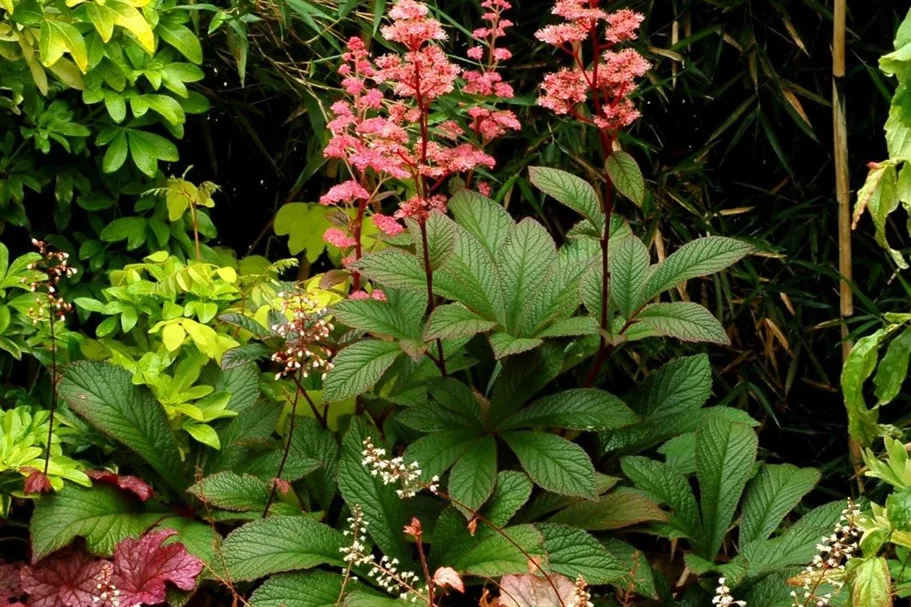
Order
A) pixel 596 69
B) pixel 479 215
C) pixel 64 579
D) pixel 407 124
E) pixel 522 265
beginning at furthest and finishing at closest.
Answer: pixel 407 124 < pixel 479 215 < pixel 522 265 < pixel 64 579 < pixel 596 69

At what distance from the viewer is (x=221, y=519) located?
2.20 meters

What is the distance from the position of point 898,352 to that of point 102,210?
168 centimetres

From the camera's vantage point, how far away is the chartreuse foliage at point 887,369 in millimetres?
1598

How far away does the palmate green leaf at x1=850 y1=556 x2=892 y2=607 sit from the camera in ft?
5.69

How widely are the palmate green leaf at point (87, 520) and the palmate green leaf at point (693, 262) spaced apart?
1.00m

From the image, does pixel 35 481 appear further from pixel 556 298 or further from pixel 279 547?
pixel 556 298

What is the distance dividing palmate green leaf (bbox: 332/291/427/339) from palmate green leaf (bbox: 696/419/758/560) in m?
0.57

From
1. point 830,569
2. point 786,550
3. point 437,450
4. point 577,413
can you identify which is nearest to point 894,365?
point 830,569

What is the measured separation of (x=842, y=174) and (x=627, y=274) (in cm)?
70

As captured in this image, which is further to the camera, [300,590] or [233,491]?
[233,491]

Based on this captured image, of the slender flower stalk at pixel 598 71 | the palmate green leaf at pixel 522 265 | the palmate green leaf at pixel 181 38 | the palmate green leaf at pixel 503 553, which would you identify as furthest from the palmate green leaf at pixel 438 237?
the palmate green leaf at pixel 181 38

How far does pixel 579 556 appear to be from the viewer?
206 centimetres

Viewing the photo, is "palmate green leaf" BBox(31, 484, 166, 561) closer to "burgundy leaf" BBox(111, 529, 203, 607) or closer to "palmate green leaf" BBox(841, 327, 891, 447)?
"burgundy leaf" BBox(111, 529, 203, 607)

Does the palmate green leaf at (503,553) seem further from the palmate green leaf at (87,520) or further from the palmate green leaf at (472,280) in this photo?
the palmate green leaf at (87,520)
